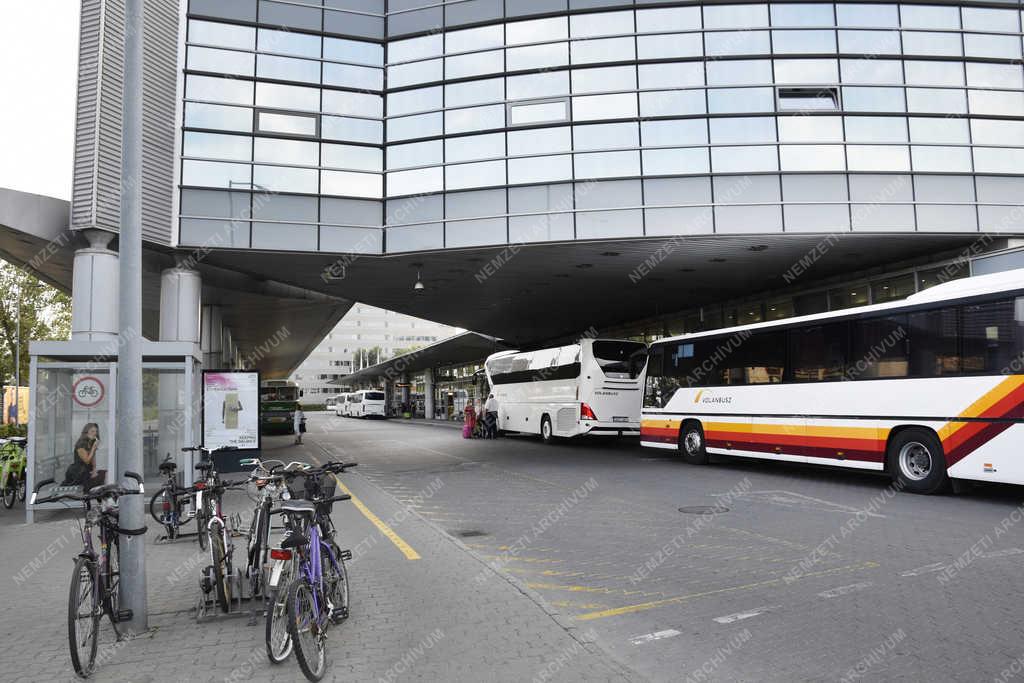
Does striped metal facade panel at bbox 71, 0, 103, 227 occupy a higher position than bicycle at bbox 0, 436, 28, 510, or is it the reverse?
Result: striped metal facade panel at bbox 71, 0, 103, 227

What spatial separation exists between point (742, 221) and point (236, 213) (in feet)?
43.0

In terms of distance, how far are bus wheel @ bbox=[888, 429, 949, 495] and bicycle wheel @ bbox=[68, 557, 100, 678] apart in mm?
11733

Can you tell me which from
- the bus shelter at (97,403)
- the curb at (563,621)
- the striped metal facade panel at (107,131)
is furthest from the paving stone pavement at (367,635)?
the striped metal facade panel at (107,131)

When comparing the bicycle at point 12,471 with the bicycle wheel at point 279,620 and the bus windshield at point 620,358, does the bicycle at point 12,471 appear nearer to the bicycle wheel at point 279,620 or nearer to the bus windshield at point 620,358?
the bicycle wheel at point 279,620

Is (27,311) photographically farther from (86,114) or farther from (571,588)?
(571,588)

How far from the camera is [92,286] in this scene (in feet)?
54.4

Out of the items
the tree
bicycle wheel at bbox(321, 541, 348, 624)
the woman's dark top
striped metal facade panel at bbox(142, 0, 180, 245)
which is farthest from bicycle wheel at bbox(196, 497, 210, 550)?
the tree

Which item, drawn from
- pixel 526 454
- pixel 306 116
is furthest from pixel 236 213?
pixel 526 454

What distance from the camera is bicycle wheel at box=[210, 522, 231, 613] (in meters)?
5.89

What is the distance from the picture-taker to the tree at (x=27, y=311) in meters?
44.6

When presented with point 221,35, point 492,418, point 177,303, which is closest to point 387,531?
point 177,303

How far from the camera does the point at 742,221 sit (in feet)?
59.5

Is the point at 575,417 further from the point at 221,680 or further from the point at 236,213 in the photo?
the point at 221,680

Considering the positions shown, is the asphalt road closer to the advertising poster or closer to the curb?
the curb
